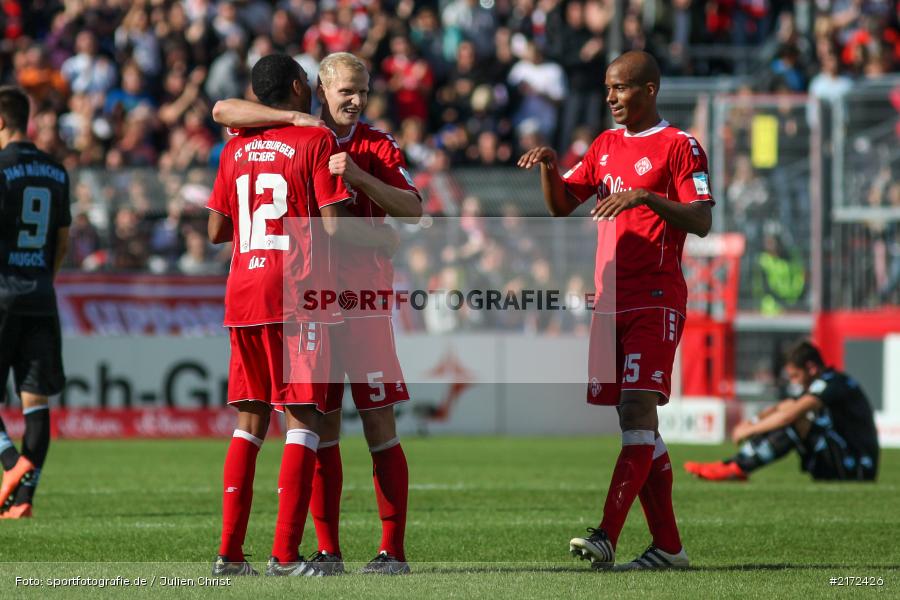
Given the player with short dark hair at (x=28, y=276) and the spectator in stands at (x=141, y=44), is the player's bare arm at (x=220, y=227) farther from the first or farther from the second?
the spectator in stands at (x=141, y=44)

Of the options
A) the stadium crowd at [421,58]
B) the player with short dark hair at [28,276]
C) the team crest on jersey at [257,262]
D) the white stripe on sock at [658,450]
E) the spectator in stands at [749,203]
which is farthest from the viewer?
the stadium crowd at [421,58]

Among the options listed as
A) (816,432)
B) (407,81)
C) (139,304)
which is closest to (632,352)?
(816,432)

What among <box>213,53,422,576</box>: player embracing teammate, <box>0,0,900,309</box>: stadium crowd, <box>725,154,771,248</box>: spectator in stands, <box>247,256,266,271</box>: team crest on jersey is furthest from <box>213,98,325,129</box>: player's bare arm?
<box>725,154,771,248</box>: spectator in stands

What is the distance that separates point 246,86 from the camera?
Result: 2241 cm

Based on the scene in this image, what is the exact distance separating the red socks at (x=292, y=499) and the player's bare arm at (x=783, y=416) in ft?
21.2

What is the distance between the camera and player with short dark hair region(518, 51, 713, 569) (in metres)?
7.27

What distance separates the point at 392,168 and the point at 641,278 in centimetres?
134

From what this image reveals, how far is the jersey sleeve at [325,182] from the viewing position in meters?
6.75

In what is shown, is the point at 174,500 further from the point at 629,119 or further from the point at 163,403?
the point at 163,403

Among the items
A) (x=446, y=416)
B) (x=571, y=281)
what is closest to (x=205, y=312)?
(x=446, y=416)

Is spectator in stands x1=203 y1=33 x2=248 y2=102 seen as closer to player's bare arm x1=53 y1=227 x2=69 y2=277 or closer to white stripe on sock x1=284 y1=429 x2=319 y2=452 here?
player's bare arm x1=53 y1=227 x2=69 y2=277

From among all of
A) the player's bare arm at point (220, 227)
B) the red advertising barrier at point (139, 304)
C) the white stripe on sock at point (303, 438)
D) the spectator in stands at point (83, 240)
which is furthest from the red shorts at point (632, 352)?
the spectator in stands at point (83, 240)

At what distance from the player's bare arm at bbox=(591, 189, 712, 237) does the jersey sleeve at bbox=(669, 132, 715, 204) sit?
0.06 meters

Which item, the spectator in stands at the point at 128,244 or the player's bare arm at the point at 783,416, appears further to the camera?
the spectator in stands at the point at 128,244
